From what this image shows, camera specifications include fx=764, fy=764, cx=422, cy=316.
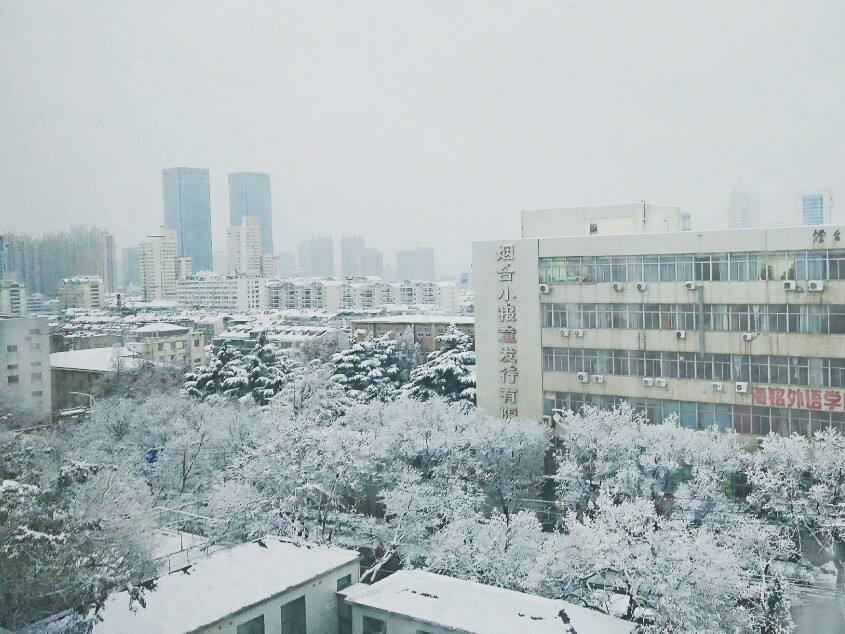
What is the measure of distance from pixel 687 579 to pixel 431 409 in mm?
5312

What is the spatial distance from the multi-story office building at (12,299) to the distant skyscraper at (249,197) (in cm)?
914

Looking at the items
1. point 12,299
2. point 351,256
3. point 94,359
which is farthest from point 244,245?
point 12,299

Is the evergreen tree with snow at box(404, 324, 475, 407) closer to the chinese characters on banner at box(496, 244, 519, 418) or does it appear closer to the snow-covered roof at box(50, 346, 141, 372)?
the chinese characters on banner at box(496, 244, 519, 418)

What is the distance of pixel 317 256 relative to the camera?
28.6 meters

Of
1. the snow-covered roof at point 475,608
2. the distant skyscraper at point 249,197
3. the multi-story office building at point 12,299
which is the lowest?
the snow-covered roof at point 475,608

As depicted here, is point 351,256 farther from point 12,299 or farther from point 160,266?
point 12,299

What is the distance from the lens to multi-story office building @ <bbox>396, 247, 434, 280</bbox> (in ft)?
98.3

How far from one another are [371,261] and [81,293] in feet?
72.6

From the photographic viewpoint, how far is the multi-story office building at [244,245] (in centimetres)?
2423

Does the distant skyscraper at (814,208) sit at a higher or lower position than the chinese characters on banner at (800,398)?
higher

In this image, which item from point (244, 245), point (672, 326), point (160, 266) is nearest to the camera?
point (672, 326)

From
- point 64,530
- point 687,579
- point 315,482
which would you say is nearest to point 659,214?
point 315,482

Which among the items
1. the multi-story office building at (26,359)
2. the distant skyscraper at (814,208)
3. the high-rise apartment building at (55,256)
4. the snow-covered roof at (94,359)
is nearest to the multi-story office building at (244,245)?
the snow-covered roof at (94,359)

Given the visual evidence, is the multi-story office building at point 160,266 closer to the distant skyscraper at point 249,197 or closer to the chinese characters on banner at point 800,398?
the distant skyscraper at point 249,197
